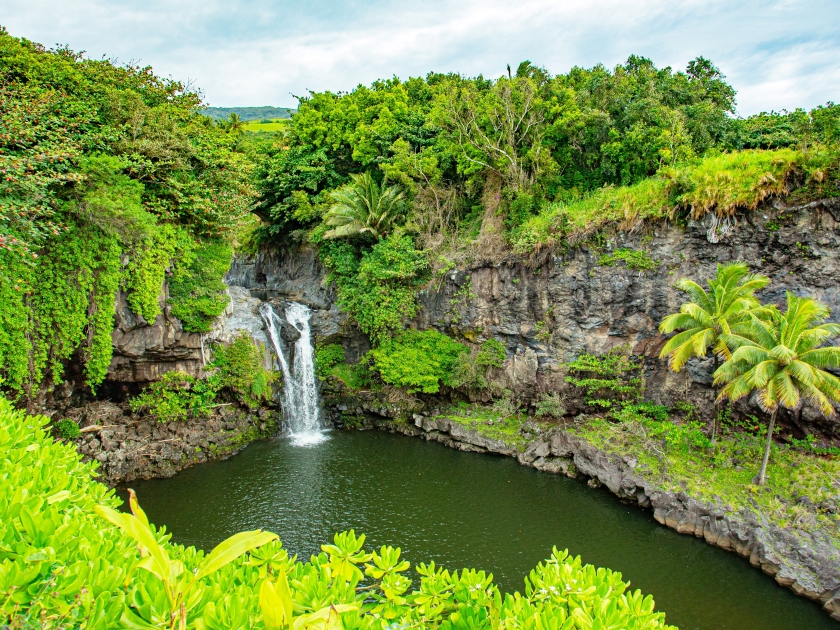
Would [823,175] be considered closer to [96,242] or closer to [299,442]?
[299,442]

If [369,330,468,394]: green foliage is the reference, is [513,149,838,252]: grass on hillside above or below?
above

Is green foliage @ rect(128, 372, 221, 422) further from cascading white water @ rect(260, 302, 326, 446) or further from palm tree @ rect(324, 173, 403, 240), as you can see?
palm tree @ rect(324, 173, 403, 240)

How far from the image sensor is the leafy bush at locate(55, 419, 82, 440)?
1491 cm

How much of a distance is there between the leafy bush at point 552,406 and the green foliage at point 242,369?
11.2 m

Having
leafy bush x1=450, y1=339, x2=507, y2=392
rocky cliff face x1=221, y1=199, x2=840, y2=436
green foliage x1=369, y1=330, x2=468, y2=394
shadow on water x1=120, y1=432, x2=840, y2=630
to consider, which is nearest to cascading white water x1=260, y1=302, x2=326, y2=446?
rocky cliff face x1=221, y1=199, x2=840, y2=436

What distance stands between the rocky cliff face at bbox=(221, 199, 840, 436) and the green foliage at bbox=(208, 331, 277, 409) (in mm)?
3945

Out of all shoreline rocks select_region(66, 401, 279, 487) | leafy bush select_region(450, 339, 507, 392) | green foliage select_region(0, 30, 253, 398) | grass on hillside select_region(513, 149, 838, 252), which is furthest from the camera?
leafy bush select_region(450, 339, 507, 392)

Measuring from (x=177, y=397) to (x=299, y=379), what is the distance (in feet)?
17.2

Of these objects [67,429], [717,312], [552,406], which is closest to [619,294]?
[717,312]

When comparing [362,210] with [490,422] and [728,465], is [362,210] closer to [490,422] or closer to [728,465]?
[490,422]

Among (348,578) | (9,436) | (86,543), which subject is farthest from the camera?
(9,436)

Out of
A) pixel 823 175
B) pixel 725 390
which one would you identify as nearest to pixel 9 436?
pixel 725 390

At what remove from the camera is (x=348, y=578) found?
137 inches

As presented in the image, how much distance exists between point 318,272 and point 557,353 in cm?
1348
